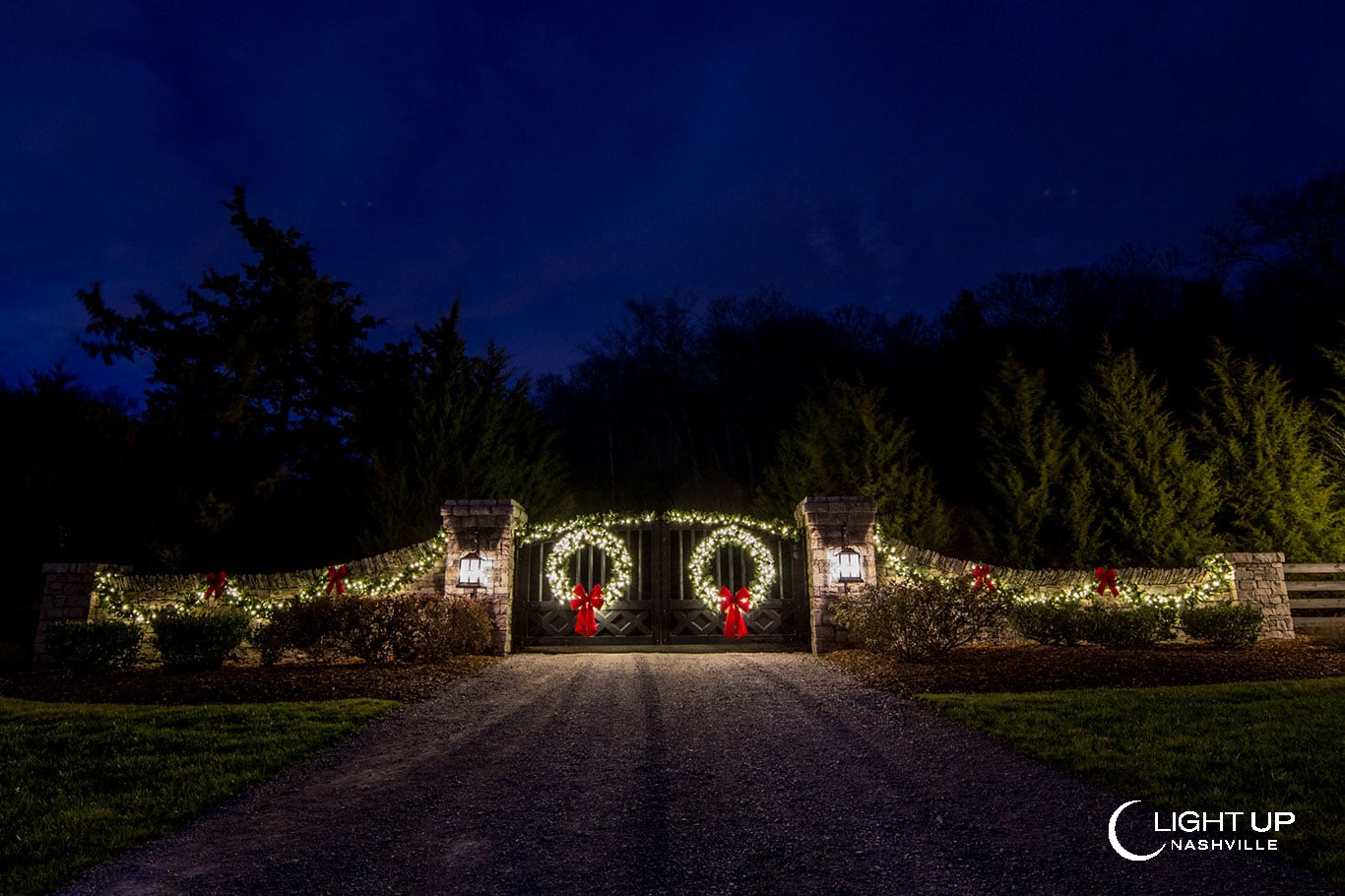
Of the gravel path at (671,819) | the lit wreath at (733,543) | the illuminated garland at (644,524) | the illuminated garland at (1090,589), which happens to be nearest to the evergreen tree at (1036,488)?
the illuminated garland at (1090,589)

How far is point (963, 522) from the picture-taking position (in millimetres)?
17000

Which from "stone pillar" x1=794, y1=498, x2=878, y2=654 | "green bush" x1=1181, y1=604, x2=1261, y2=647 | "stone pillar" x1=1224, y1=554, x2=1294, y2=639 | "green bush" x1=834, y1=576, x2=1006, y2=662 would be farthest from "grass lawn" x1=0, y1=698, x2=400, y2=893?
"stone pillar" x1=1224, y1=554, x2=1294, y2=639

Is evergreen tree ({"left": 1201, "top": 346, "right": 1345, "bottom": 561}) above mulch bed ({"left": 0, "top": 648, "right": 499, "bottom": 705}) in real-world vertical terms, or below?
above

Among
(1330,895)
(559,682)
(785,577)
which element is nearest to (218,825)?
(559,682)

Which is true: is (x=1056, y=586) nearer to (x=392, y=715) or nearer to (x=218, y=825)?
(x=392, y=715)

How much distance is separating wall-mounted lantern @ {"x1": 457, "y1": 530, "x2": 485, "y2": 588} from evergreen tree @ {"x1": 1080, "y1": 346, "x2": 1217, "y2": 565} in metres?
11.4

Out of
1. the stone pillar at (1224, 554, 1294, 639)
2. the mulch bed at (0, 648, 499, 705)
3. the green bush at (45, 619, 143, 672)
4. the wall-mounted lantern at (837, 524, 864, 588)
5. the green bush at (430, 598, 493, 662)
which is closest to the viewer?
the mulch bed at (0, 648, 499, 705)

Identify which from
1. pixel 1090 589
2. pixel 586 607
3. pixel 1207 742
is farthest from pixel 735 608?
pixel 1207 742

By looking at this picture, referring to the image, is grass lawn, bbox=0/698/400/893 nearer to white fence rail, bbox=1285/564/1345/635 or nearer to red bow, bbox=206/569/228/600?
red bow, bbox=206/569/228/600

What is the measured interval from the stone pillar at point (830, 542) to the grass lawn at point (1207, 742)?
350cm

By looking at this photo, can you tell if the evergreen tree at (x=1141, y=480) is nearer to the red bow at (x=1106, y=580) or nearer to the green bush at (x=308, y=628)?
the red bow at (x=1106, y=580)

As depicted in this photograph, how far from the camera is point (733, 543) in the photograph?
35.7 feet

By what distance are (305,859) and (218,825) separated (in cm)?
80

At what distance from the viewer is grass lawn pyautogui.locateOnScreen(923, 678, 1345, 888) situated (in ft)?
11.7
